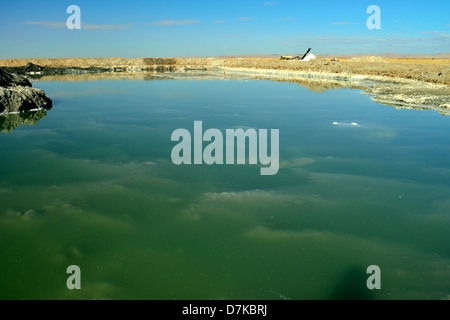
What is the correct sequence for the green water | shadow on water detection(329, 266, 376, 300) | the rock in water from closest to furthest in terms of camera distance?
shadow on water detection(329, 266, 376, 300) < the green water < the rock in water

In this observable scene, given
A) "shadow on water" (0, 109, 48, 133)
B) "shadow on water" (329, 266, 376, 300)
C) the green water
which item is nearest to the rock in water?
"shadow on water" (0, 109, 48, 133)

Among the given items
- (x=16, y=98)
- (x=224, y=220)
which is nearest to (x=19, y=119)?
(x=16, y=98)

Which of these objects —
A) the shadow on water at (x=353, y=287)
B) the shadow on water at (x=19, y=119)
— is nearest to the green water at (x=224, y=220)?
the shadow on water at (x=353, y=287)

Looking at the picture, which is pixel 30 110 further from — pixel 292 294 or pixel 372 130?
pixel 292 294

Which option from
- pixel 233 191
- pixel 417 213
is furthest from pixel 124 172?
pixel 417 213

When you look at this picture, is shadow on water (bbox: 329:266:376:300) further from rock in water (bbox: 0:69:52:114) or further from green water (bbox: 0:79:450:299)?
rock in water (bbox: 0:69:52:114)

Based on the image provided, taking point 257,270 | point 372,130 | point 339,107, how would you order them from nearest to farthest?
point 257,270 < point 372,130 < point 339,107

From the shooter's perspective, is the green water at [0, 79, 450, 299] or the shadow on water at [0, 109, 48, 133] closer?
the green water at [0, 79, 450, 299]

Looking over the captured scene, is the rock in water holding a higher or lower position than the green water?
higher
